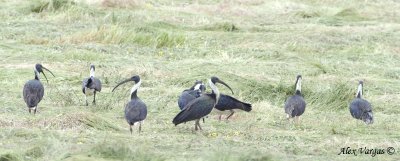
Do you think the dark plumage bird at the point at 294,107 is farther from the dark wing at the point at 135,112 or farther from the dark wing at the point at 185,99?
the dark wing at the point at 135,112

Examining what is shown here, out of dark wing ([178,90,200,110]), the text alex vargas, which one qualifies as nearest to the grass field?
the text alex vargas

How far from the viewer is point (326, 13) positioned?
1375 inches

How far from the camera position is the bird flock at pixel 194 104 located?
1418 cm

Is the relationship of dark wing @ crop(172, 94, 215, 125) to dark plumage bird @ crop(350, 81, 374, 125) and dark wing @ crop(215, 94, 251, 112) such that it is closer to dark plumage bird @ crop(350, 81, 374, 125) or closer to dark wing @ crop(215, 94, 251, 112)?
dark wing @ crop(215, 94, 251, 112)

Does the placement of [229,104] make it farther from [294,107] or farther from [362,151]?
[362,151]

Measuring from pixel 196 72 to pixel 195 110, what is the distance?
6017mm

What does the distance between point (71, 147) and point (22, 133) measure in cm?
128

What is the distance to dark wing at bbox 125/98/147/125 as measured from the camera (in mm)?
13859

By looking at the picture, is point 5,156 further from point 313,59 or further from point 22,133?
point 313,59

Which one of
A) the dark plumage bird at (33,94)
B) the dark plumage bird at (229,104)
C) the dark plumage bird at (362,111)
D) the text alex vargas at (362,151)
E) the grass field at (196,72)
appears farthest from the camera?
the dark plumage bird at (362,111)

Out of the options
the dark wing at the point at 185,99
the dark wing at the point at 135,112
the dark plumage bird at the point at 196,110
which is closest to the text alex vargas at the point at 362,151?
the dark plumage bird at the point at 196,110

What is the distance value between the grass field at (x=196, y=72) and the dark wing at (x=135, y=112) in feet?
0.90

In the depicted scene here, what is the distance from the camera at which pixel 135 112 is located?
1391cm

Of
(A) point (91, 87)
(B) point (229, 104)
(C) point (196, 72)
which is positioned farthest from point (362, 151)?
(C) point (196, 72)
